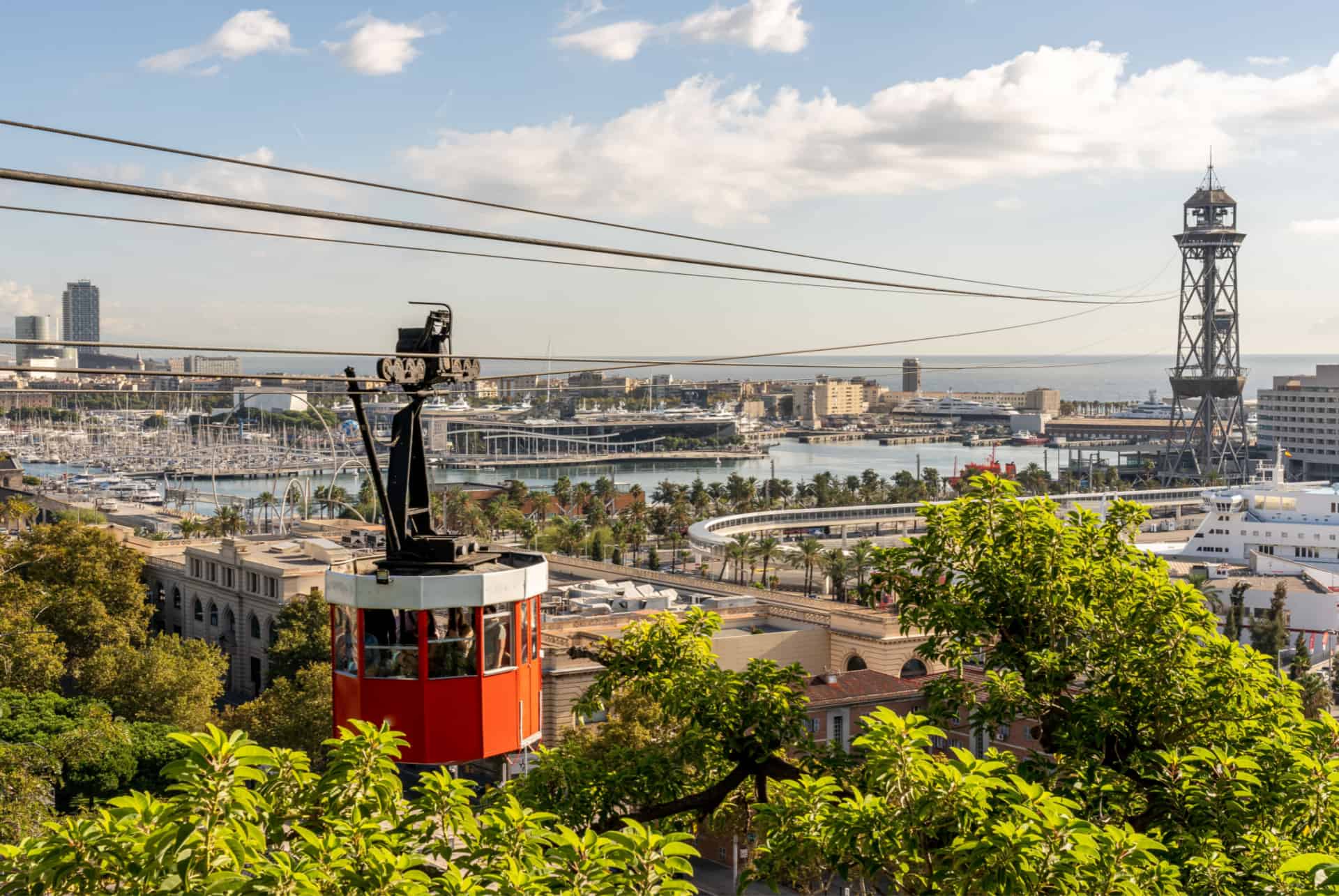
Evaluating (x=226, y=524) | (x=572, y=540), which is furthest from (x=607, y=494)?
(x=226, y=524)

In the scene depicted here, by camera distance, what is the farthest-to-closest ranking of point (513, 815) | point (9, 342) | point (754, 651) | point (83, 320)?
point (83, 320) → point (754, 651) → point (9, 342) → point (513, 815)

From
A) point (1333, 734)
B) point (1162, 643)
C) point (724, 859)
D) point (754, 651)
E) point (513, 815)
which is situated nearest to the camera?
point (513, 815)

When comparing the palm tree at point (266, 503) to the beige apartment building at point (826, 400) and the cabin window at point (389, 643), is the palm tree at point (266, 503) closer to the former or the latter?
the cabin window at point (389, 643)

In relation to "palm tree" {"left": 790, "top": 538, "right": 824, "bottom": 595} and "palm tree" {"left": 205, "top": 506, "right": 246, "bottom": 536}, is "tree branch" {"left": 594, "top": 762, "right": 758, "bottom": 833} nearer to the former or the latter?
"palm tree" {"left": 790, "top": 538, "right": 824, "bottom": 595}

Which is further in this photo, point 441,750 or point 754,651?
point 754,651

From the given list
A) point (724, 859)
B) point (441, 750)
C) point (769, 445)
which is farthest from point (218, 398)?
point (441, 750)

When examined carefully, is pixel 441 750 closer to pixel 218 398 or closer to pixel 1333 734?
pixel 1333 734

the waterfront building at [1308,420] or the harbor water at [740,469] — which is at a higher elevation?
the waterfront building at [1308,420]

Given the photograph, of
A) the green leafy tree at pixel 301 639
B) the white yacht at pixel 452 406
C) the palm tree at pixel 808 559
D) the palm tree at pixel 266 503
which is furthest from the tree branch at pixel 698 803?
the white yacht at pixel 452 406
